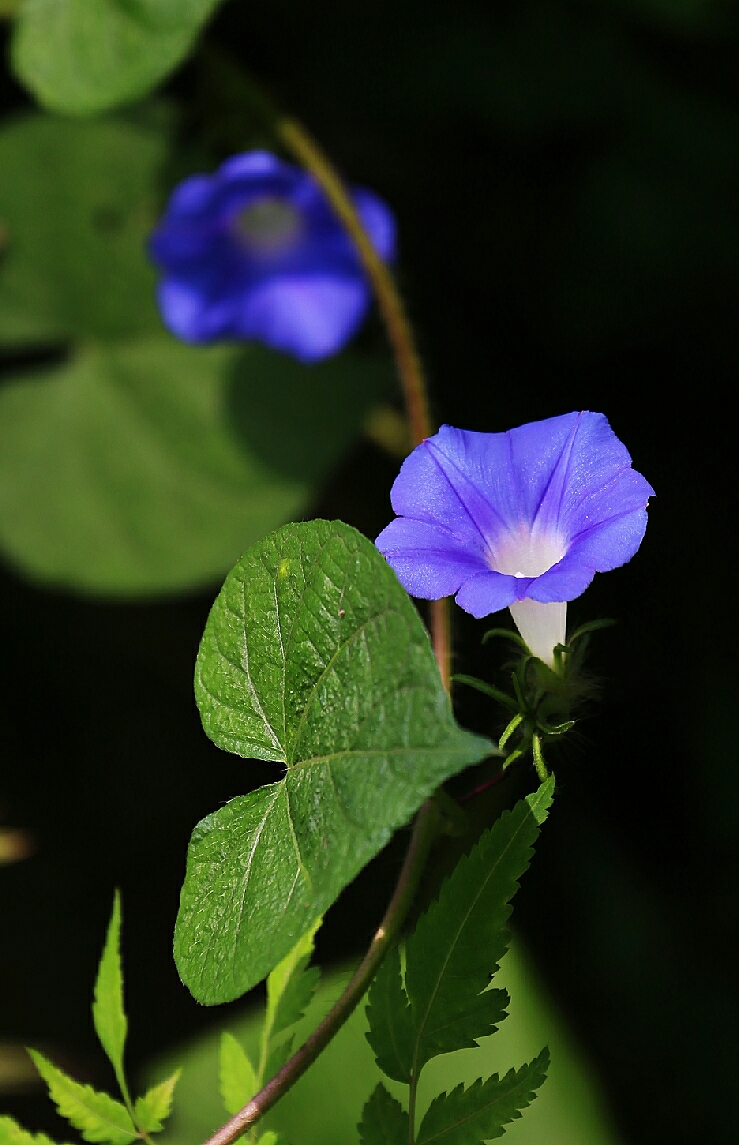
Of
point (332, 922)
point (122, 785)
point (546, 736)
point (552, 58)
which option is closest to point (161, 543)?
point (122, 785)

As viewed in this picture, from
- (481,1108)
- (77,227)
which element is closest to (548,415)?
(77,227)

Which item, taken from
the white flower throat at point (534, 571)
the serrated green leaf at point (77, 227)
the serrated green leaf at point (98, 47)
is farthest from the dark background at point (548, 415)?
the white flower throat at point (534, 571)

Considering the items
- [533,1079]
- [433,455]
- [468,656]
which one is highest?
[433,455]

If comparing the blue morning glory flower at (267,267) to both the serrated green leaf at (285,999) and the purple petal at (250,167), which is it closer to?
the purple petal at (250,167)

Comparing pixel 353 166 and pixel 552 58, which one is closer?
pixel 552 58

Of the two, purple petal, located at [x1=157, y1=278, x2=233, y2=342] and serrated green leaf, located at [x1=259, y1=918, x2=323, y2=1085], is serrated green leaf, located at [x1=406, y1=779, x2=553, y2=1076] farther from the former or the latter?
purple petal, located at [x1=157, y1=278, x2=233, y2=342]

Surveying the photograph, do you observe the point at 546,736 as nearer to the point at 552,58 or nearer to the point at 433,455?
the point at 433,455
